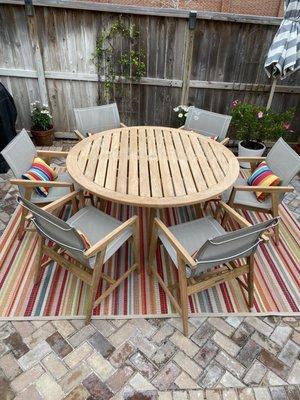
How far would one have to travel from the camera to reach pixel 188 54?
4.36 meters

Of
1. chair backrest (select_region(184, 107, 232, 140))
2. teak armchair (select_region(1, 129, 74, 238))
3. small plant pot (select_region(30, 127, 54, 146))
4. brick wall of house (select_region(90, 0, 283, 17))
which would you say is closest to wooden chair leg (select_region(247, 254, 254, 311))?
teak armchair (select_region(1, 129, 74, 238))

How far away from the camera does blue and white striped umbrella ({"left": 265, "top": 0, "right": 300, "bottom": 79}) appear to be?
364 centimetres

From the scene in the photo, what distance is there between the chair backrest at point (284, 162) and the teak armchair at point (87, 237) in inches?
62.2

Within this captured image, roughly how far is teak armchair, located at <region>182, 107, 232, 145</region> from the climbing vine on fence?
51.6 inches

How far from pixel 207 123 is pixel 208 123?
0.01m

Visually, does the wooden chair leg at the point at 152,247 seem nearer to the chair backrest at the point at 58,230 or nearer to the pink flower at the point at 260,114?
the chair backrest at the point at 58,230

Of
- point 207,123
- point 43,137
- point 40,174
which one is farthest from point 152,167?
point 43,137

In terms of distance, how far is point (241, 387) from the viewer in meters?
1.99

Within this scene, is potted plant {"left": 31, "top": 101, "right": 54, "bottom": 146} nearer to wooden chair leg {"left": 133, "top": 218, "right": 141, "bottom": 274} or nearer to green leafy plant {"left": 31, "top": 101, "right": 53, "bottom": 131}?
green leafy plant {"left": 31, "top": 101, "right": 53, "bottom": 131}

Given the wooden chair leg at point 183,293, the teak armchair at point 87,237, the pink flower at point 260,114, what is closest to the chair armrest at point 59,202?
the teak armchair at point 87,237

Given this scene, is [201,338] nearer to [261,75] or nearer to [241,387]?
[241,387]

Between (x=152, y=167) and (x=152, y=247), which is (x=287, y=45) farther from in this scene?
(x=152, y=247)

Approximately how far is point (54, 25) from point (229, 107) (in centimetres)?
296

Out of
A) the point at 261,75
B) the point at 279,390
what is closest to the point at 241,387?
the point at 279,390
